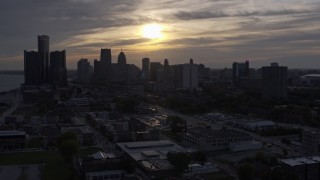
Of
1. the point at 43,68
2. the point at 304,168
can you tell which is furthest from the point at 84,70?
the point at 304,168

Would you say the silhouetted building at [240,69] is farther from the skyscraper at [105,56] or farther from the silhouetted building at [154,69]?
the skyscraper at [105,56]

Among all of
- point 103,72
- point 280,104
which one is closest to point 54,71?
point 103,72

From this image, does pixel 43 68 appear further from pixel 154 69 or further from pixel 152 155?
pixel 152 155

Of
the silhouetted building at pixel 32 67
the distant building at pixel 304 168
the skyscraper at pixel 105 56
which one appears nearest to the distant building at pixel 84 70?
the skyscraper at pixel 105 56

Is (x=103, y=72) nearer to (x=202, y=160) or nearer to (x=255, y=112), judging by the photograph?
(x=255, y=112)

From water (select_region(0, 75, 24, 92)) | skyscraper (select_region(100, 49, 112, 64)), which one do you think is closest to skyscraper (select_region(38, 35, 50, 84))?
skyscraper (select_region(100, 49, 112, 64))

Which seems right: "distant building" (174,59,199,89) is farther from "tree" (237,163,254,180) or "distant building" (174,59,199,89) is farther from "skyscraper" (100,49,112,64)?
"tree" (237,163,254,180)
